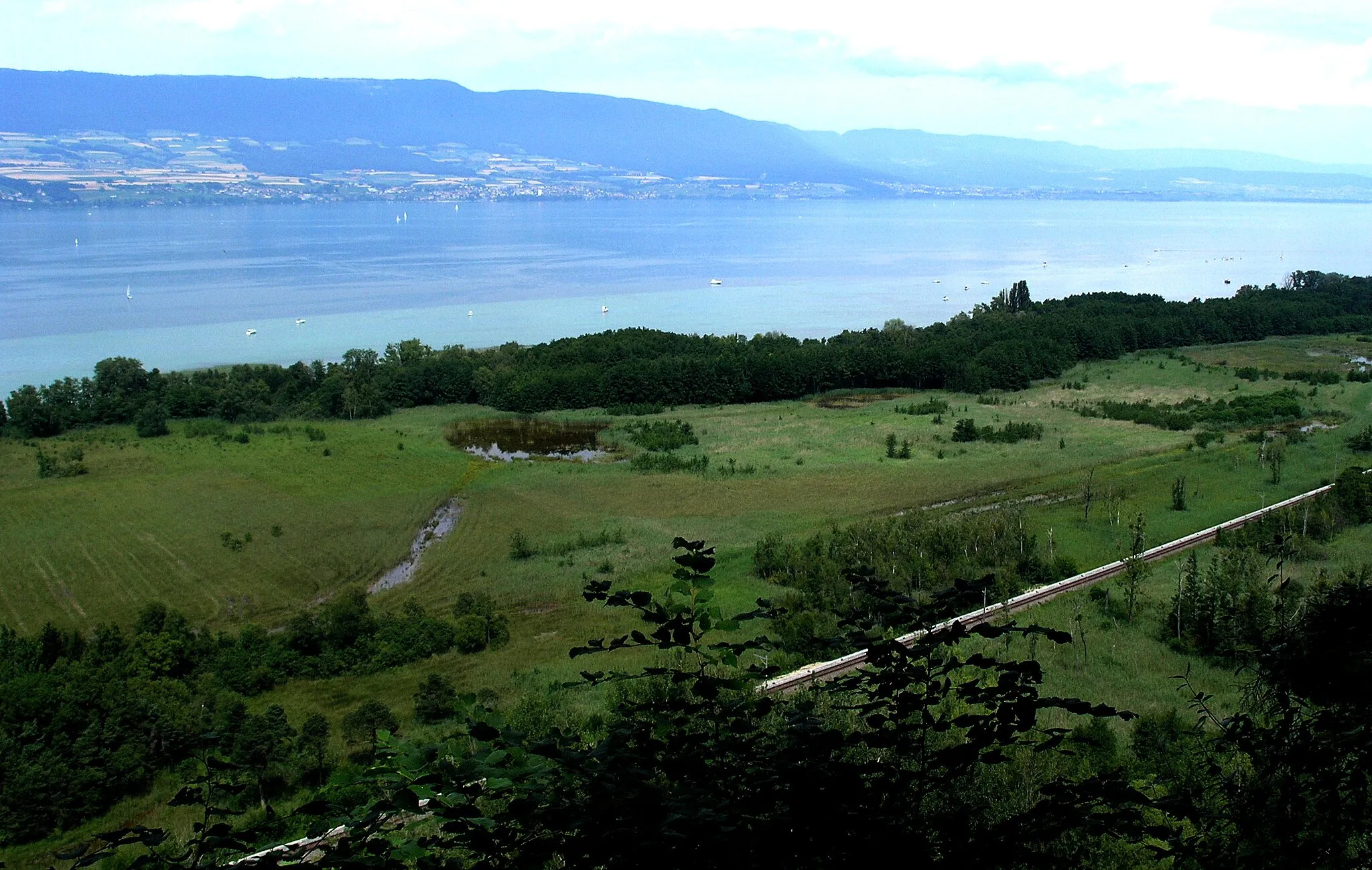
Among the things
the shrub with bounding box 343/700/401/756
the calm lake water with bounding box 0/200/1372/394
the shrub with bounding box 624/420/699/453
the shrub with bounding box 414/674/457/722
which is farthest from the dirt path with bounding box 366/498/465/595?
the calm lake water with bounding box 0/200/1372/394

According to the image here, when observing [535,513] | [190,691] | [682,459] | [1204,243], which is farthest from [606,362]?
[1204,243]

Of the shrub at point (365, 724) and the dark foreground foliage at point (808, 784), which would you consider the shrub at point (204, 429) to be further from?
the dark foreground foliage at point (808, 784)

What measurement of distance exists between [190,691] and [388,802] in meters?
12.2

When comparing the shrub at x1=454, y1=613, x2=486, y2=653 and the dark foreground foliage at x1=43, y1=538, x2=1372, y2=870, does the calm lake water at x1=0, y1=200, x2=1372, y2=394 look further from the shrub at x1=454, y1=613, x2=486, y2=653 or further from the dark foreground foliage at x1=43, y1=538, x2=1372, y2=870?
the dark foreground foliage at x1=43, y1=538, x2=1372, y2=870

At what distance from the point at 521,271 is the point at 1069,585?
61.6 meters

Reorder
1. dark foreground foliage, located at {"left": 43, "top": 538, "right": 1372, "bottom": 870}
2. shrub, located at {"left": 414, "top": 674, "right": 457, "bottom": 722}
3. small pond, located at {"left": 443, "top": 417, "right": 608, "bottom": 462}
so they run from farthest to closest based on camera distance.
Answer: small pond, located at {"left": 443, "top": 417, "right": 608, "bottom": 462}, shrub, located at {"left": 414, "top": 674, "right": 457, "bottom": 722}, dark foreground foliage, located at {"left": 43, "top": 538, "right": 1372, "bottom": 870}

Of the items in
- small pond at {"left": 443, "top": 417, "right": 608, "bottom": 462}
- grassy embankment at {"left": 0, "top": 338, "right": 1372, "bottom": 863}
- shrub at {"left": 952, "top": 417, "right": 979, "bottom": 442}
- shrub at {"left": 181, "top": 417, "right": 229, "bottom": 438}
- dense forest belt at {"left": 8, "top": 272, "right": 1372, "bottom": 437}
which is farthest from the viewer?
→ dense forest belt at {"left": 8, "top": 272, "right": 1372, "bottom": 437}

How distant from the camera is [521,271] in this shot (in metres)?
72.6

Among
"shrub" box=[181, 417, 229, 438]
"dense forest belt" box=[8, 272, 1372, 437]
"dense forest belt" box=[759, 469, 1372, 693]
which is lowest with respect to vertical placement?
"dense forest belt" box=[759, 469, 1372, 693]

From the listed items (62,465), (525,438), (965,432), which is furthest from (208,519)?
(965,432)

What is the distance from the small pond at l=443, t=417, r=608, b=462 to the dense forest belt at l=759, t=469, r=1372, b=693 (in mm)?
15569

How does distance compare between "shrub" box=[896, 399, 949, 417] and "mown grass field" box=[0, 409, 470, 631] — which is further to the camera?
"shrub" box=[896, 399, 949, 417]

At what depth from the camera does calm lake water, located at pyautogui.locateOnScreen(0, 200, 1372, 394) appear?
48500 mm

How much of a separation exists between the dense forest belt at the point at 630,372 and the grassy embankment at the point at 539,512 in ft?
6.61
